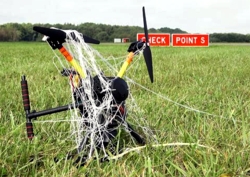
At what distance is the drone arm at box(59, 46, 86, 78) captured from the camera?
1.49 meters

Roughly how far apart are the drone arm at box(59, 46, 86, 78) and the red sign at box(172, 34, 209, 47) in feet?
91.5

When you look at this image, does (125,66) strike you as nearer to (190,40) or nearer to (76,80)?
(76,80)

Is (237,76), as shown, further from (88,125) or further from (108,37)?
(108,37)

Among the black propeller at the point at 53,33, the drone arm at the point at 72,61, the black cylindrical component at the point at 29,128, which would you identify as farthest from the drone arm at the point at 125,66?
the black cylindrical component at the point at 29,128

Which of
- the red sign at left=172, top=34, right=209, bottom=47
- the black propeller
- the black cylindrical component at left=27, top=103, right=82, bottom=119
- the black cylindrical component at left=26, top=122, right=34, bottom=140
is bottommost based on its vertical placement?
the red sign at left=172, top=34, right=209, bottom=47

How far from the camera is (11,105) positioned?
271 cm

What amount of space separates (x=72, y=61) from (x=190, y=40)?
29756 mm

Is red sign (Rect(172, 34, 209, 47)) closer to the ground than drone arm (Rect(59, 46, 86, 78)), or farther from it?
closer to the ground

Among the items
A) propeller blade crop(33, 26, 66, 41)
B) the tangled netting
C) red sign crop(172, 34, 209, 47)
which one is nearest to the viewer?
propeller blade crop(33, 26, 66, 41)

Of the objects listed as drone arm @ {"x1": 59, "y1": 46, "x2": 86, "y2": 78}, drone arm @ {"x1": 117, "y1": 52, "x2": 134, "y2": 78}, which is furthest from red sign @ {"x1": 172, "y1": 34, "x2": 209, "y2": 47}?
drone arm @ {"x1": 59, "y1": 46, "x2": 86, "y2": 78}

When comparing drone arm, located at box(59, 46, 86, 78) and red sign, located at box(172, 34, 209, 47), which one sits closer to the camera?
drone arm, located at box(59, 46, 86, 78)

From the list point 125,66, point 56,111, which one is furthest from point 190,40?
point 56,111

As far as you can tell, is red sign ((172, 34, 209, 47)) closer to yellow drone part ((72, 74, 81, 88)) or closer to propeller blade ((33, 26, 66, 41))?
yellow drone part ((72, 74, 81, 88))

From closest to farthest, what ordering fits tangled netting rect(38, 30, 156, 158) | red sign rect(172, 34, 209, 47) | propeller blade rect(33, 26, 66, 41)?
1. propeller blade rect(33, 26, 66, 41)
2. tangled netting rect(38, 30, 156, 158)
3. red sign rect(172, 34, 209, 47)
